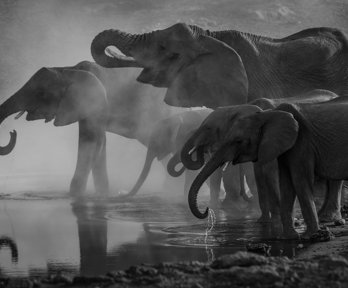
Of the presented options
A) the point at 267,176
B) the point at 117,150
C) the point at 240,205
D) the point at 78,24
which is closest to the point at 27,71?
the point at 78,24

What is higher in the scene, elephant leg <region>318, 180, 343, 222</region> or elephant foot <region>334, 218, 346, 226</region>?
elephant leg <region>318, 180, 343, 222</region>

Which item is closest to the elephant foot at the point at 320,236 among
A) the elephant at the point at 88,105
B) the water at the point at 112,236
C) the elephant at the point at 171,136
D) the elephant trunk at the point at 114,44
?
the water at the point at 112,236

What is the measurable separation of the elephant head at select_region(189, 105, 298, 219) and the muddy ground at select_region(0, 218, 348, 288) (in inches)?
84.9

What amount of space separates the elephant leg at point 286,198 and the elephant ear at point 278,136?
0.31 m

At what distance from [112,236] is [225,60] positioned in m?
3.91

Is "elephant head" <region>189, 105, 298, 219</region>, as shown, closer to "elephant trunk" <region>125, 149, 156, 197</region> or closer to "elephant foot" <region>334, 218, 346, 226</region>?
"elephant foot" <region>334, 218, 346, 226</region>

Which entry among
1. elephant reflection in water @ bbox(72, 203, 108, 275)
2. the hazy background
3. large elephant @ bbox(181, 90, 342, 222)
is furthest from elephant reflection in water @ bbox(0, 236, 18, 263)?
the hazy background

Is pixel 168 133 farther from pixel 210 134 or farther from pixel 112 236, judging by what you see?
pixel 112 236

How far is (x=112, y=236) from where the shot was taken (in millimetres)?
11328

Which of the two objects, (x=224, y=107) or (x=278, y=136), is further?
(x=224, y=107)

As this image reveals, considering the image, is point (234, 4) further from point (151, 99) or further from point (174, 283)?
point (174, 283)

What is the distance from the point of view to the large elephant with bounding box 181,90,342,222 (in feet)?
38.8

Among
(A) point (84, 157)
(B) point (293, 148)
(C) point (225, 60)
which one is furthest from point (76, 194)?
A: (B) point (293, 148)

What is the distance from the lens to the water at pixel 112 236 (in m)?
9.47
